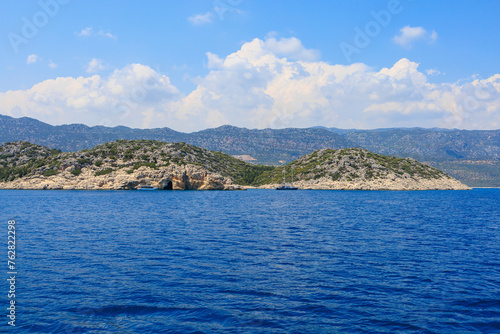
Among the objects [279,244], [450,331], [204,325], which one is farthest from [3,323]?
[279,244]

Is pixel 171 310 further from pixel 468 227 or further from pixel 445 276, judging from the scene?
pixel 468 227

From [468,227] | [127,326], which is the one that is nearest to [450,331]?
[127,326]

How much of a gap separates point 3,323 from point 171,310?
898 centimetres

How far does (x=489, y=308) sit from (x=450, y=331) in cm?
538

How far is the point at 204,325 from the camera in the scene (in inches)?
750

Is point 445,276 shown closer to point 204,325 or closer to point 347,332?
point 347,332

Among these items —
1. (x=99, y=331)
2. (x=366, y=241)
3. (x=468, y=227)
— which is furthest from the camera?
(x=468, y=227)

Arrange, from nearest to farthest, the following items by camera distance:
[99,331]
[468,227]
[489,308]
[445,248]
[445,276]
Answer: [99,331] → [489,308] → [445,276] → [445,248] → [468,227]

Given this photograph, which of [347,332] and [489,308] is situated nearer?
[347,332]

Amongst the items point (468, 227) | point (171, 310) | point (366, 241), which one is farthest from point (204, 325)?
point (468, 227)

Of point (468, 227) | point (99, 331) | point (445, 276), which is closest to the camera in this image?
point (99, 331)

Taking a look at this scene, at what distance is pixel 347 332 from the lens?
18406mm

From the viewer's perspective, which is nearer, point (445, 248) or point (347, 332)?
point (347, 332)

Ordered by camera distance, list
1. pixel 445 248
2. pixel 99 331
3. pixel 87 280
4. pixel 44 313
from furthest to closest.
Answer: pixel 445 248
pixel 87 280
pixel 44 313
pixel 99 331
